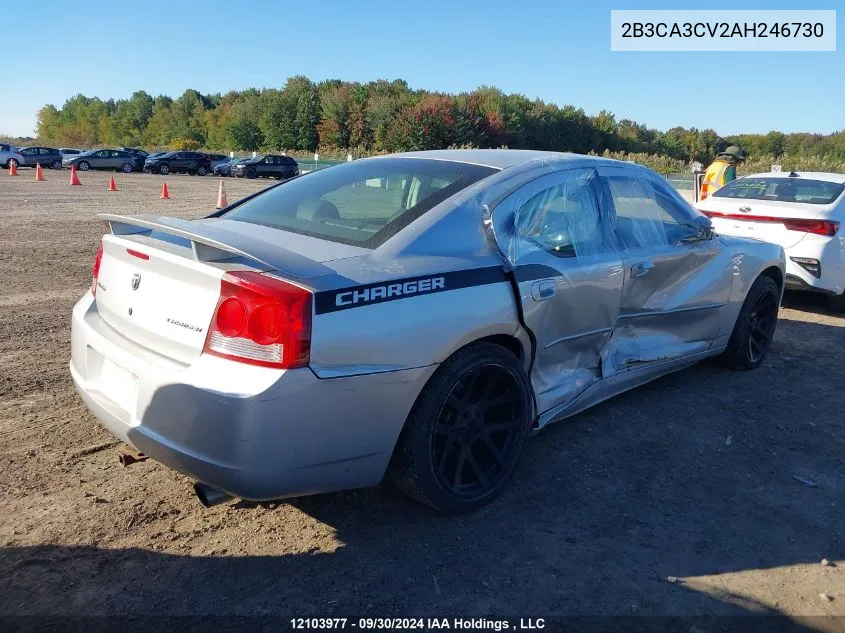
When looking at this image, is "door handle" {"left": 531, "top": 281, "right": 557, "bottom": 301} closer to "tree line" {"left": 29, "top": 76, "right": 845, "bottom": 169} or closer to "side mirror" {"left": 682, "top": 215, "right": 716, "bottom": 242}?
"side mirror" {"left": 682, "top": 215, "right": 716, "bottom": 242}

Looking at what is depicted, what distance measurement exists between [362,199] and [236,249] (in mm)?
1071

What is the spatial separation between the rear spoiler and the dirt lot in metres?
1.16

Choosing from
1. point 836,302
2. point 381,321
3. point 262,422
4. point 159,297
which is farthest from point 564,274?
point 836,302

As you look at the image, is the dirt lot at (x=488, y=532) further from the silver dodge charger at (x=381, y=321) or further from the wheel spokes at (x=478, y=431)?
the silver dodge charger at (x=381, y=321)

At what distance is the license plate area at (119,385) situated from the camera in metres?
2.75

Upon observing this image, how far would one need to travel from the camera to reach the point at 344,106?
77.5m

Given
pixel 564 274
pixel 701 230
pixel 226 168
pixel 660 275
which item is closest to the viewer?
pixel 564 274

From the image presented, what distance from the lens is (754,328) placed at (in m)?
5.36

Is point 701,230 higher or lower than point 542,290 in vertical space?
higher

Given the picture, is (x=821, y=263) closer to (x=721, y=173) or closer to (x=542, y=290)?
(x=721, y=173)

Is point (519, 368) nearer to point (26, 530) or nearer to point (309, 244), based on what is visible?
point (309, 244)

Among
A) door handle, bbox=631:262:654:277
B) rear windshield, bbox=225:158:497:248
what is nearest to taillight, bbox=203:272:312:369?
rear windshield, bbox=225:158:497:248

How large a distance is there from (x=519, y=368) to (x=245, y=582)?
Result: 1.48 meters

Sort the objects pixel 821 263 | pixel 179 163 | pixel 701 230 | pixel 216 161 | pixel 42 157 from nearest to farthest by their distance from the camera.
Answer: pixel 701 230 < pixel 821 263 < pixel 42 157 < pixel 179 163 < pixel 216 161
